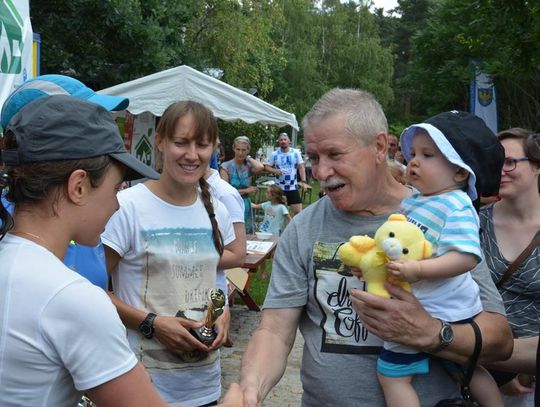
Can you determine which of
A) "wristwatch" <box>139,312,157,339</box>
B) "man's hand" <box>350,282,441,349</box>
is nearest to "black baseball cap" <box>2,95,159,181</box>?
"man's hand" <box>350,282,441,349</box>

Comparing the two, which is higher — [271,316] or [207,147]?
[207,147]

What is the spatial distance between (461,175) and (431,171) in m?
0.12

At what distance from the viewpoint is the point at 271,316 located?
2369mm

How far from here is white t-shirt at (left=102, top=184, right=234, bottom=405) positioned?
279 cm

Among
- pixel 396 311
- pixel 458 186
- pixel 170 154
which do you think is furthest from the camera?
pixel 170 154

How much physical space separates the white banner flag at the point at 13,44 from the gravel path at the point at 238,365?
8.03 feet

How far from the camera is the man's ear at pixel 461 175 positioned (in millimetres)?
2332

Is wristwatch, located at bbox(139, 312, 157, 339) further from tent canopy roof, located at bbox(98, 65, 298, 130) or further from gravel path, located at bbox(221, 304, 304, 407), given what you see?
tent canopy roof, located at bbox(98, 65, 298, 130)

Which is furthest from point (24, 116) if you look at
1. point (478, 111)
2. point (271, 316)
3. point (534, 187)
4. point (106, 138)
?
point (478, 111)

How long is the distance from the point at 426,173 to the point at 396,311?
0.57 meters

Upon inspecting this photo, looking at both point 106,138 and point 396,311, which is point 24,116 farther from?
point 396,311

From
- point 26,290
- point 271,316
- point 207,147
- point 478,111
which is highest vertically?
point 478,111

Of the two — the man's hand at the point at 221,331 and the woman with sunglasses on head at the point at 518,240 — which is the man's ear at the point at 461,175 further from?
the man's hand at the point at 221,331

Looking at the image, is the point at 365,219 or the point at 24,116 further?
the point at 365,219
